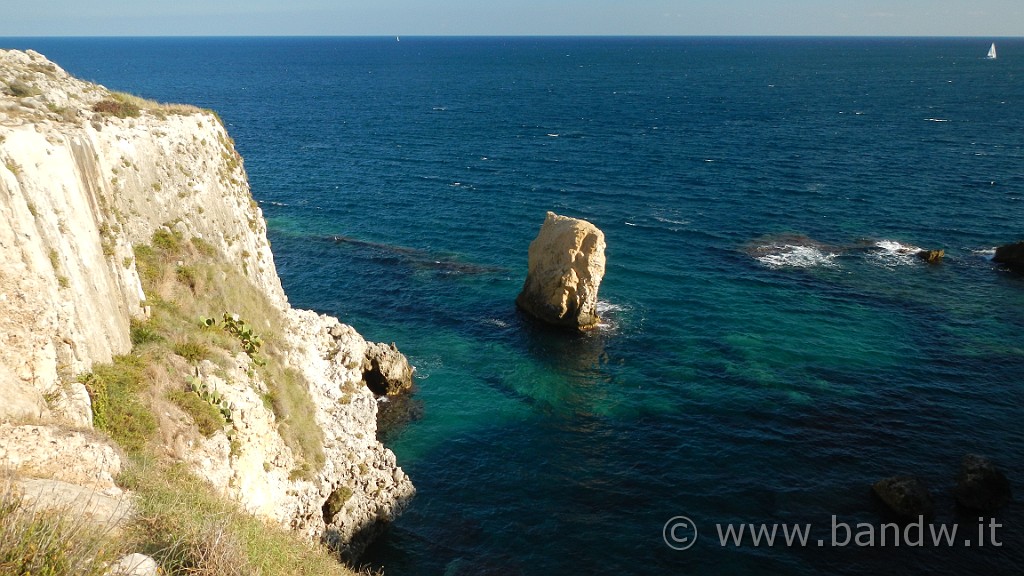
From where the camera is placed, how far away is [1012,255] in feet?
210

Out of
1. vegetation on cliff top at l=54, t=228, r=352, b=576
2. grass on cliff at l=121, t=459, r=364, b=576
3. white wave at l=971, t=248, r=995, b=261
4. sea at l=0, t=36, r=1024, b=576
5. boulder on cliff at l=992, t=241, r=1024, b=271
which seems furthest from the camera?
white wave at l=971, t=248, r=995, b=261

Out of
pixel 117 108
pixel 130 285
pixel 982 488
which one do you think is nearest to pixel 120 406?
pixel 130 285

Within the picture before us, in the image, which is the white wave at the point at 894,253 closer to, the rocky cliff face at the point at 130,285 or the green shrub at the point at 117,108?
the rocky cliff face at the point at 130,285

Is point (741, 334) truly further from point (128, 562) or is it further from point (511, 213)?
point (128, 562)

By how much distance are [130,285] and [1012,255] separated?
73.8 metres

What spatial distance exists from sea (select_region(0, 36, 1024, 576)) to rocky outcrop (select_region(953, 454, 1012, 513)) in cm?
68

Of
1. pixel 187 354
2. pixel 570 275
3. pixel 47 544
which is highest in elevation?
pixel 47 544

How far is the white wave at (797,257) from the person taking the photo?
2574 inches

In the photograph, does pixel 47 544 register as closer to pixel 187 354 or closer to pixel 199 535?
pixel 199 535

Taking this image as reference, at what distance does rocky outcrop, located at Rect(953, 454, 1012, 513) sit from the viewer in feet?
111

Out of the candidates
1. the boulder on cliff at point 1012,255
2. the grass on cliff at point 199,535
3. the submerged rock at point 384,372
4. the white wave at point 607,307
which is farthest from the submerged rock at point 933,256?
the grass on cliff at point 199,535

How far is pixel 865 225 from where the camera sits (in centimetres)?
7556

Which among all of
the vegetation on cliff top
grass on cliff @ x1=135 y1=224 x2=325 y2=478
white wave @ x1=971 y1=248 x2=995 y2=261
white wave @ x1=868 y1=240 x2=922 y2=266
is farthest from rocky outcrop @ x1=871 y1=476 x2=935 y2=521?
white wave @ x1=971 y1=248 x2=995 y2=261

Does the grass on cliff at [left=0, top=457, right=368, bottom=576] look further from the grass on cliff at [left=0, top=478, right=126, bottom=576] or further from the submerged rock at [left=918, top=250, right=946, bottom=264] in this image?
the submerged rock at [left=918, top=250, right=946, bottom=264]
